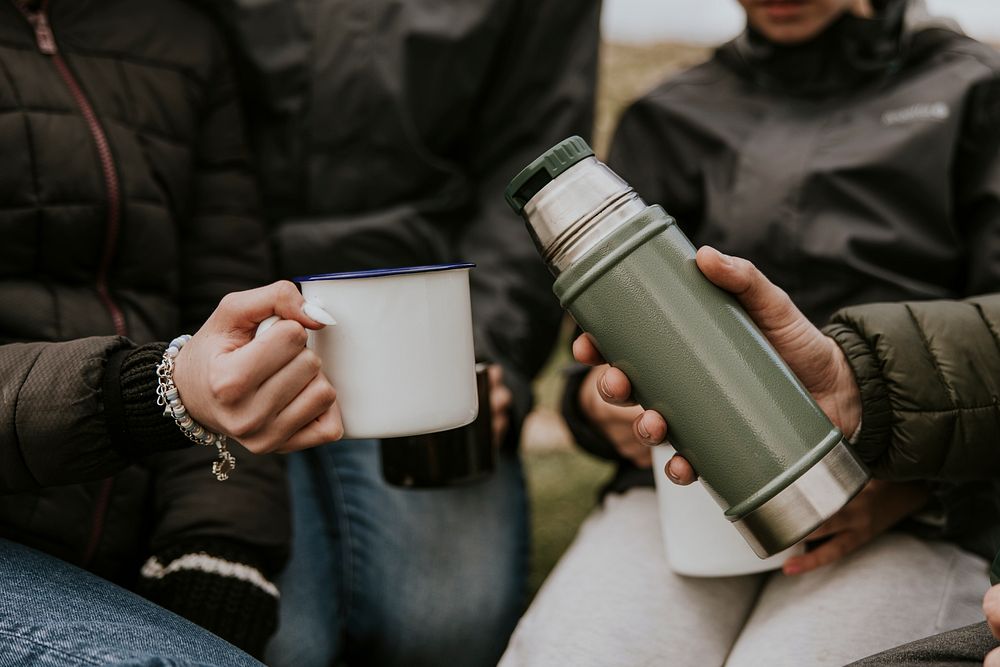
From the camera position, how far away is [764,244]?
1.31 meters

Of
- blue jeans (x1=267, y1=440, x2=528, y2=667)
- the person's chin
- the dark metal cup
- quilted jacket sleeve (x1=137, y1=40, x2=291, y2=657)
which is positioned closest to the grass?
blue jeans (x1=267, y1=440, x2=528, y2=667)

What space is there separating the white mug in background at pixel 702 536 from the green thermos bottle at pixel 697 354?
237mm

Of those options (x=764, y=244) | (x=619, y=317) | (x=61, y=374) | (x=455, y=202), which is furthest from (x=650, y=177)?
(x=61, y=374)

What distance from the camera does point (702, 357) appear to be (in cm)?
80

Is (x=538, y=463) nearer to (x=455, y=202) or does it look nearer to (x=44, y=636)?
(x=455, y=202)

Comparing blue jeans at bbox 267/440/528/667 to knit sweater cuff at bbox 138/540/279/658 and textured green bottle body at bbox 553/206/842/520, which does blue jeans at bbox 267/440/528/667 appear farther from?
textured green bottle body at bbox 553/206/842/520

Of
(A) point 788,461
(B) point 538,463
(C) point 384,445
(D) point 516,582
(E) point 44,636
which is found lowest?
(B) point 538,463

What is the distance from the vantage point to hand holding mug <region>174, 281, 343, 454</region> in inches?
31.6

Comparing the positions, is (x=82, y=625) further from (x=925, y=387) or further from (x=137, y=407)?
(x=925, y=387)

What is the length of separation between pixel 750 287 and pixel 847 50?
24.4 inches

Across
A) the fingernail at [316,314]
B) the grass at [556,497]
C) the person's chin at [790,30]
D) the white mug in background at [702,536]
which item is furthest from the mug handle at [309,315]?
the grass at [556,497]

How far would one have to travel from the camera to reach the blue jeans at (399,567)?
1.37m

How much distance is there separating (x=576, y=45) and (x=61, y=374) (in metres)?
0.99

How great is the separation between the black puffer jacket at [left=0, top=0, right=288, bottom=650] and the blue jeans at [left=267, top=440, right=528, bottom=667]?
0.67 ft
